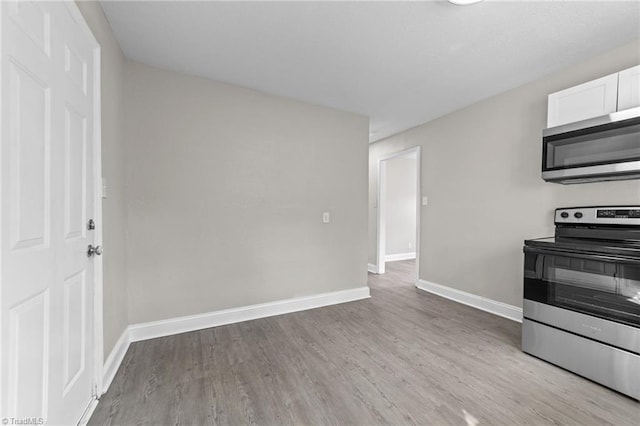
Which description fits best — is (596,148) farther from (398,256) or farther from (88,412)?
(398,256)

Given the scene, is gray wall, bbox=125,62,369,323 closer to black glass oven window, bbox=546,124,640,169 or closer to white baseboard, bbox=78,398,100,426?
white baseboard, bbox=78,398,100,426

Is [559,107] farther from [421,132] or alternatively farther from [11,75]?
[11,75]

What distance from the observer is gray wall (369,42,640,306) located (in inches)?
97.1

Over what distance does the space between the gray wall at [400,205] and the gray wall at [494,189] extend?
2.31 metres

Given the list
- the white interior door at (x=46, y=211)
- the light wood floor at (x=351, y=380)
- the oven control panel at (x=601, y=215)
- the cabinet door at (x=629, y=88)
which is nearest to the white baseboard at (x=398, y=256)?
the light wood floor at (x=351, y=380)

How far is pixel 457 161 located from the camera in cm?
358

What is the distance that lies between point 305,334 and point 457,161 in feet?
9.31

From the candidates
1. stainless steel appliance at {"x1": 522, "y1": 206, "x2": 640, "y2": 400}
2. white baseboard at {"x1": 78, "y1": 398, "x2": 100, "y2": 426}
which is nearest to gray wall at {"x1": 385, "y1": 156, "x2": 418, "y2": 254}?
stainless steel appliance at {"x1": 522, "y1": 206, "x2": 640, "y2": 400}

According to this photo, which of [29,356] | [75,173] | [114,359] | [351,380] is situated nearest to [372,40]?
[75,173]

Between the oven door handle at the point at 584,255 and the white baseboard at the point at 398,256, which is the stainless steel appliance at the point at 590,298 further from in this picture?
the white baseboard at the point at 398,256

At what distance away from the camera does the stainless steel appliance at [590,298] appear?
1.76 m

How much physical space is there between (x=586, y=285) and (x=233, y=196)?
306 centimetres

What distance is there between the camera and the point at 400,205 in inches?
260

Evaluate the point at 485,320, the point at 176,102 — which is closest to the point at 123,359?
the point at 176,102
